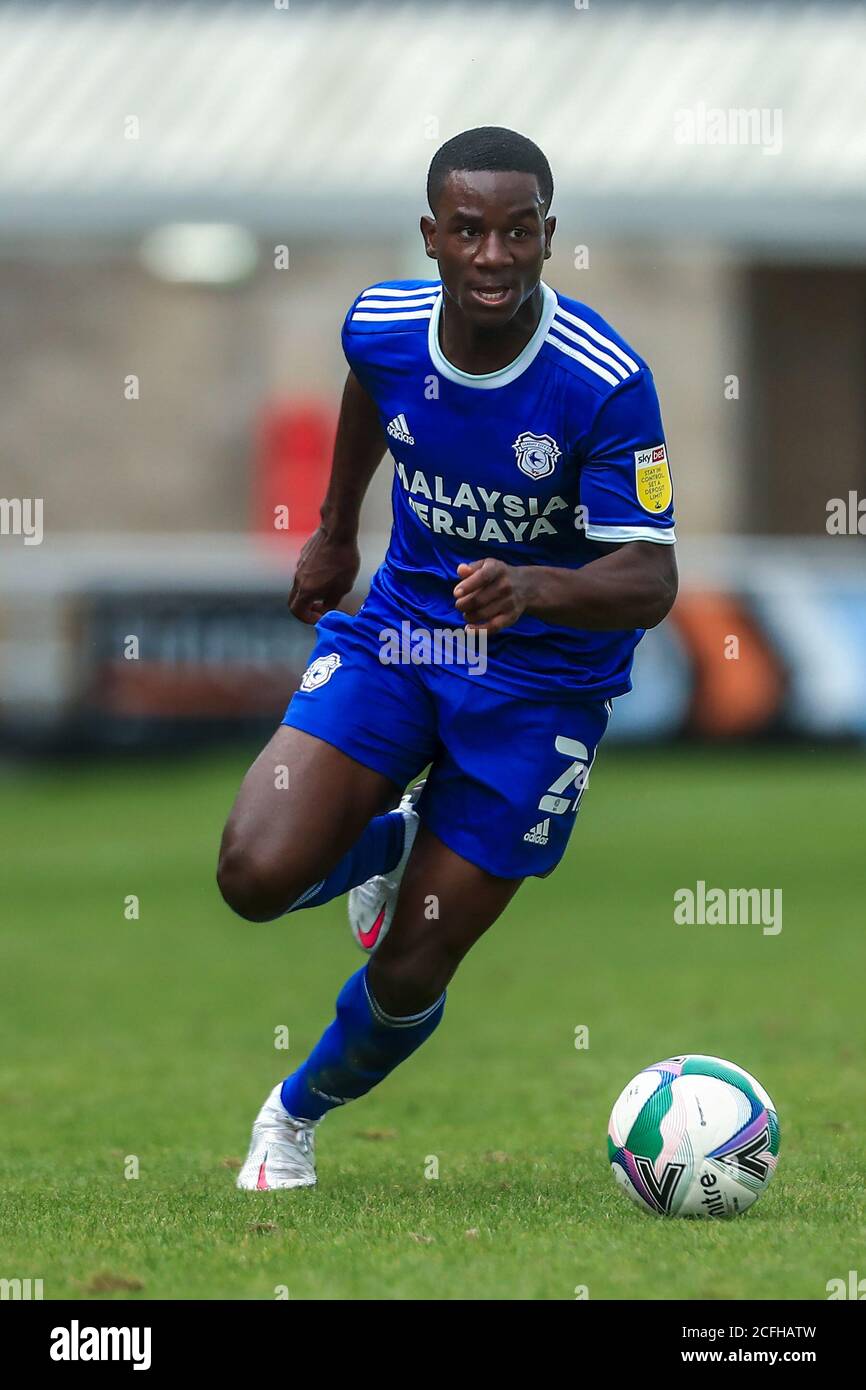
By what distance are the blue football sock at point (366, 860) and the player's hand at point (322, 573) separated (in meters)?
0.73

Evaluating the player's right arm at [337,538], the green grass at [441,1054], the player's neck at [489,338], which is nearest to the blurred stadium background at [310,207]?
the green grass at [441,1054]

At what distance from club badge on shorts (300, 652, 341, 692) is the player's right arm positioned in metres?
0.41

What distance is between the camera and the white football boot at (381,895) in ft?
19.4

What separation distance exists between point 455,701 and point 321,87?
21063 mm

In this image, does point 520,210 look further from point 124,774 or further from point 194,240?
point 194,240

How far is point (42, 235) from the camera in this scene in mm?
23891

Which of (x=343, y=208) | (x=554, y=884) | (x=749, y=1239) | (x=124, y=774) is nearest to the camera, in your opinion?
(x=749, y=1239)

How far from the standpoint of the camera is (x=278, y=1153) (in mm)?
5859

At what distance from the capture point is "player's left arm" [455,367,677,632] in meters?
5.28

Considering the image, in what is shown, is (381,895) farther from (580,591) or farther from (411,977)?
(580,591)

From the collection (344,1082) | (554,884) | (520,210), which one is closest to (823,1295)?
(344,1082)

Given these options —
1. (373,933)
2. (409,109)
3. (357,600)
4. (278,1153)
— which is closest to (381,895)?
(373,933)

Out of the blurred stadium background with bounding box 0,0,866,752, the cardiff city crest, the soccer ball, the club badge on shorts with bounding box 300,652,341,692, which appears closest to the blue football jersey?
the cardiff city crest

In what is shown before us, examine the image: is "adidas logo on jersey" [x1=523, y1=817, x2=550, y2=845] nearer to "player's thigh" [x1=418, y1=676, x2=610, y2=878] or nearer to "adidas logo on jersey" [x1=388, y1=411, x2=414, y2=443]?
"player's thigh" [x1=418, y1=676, x2=610, y2=878]
